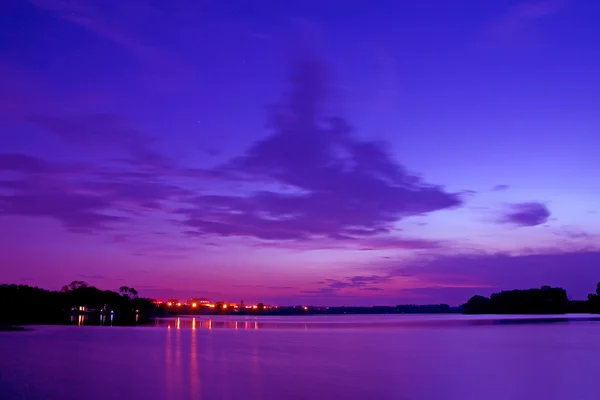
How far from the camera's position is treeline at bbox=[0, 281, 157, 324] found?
96562mm

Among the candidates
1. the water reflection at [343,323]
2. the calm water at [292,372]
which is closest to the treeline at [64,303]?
the water reflection at [343,323]

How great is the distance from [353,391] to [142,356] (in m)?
13.3

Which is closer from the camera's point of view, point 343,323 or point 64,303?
point 343,323

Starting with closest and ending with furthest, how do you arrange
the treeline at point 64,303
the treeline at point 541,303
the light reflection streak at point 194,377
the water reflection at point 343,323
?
1. the light reflection streak at point 194,377
2. the water reflection at point 343,323
3. the treeline at point 64,303
4. the treeline at point 541,303

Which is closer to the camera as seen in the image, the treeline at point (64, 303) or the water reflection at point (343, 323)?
the water reflection at point (343, 323)

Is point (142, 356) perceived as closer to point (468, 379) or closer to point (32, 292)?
point (468, 379)

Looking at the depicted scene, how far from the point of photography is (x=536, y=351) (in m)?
32.3

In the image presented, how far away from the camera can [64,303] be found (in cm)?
12862

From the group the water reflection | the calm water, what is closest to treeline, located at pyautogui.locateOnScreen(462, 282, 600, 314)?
the water reflection

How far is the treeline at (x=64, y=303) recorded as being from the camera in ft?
317

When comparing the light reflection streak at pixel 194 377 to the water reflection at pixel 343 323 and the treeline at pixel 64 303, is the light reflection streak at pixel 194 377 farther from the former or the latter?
the treeline at pixel 64 303

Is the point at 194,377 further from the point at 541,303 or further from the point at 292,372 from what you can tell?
the point at 541,303

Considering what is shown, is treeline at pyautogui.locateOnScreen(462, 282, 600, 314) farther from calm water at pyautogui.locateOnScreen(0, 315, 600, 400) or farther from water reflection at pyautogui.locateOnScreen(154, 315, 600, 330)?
calm water at pyautogui.locateOnScreen(0, 315, 600, 400)

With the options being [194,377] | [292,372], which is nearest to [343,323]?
[292,372]
